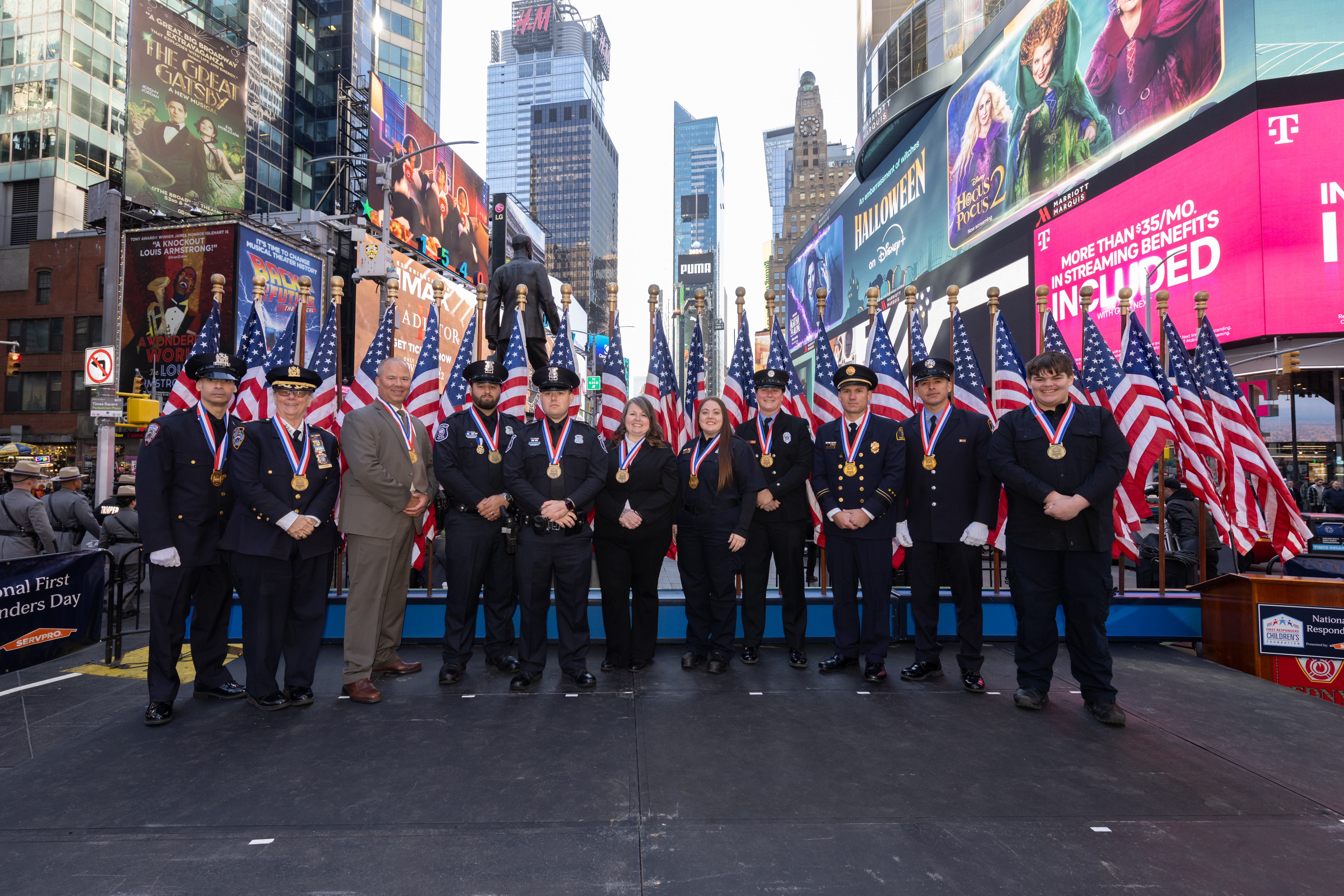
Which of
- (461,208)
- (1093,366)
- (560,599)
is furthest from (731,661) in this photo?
(461,208)

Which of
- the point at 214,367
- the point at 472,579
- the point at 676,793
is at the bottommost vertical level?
the point at 676,793

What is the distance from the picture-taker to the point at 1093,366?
598cm

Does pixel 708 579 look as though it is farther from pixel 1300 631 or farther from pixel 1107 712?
pixel 1300 631

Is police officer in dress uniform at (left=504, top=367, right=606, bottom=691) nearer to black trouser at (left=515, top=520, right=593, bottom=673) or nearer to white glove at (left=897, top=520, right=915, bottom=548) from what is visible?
black trouser at (left=515, top=520, right=593, bottom=673)

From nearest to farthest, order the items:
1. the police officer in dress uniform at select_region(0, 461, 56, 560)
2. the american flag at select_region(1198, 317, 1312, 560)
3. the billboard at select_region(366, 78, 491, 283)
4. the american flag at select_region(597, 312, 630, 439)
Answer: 1. the american flag at select_region(1198, 317, 1312, 560)
2. the american flag at select_region(597, 312, 630, 439)
3. the police officer in dress uniform at select_region(0, 461, 56, 560)
4. the billboard at select_region(366, 78, 491, 283)

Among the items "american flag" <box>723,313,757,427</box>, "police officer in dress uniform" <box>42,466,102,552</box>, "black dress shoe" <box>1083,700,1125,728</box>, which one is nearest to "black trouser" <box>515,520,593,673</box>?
"american flag" <box>723,313,757,427</box>

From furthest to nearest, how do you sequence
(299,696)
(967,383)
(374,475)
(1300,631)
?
1. (967,383)
2. (1300,631)
3. (374,475)
4. (299,696)

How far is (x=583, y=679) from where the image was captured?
4551 mm

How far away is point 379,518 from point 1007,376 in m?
5.04

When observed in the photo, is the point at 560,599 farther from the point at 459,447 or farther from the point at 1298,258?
the point at 1298,258

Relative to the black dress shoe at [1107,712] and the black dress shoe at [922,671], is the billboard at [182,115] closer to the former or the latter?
the black dress shoe at [922,671]

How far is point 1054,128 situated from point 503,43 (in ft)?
645

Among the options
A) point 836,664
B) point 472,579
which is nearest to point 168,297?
point 472,579

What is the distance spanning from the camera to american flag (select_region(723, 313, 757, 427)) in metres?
6.28
